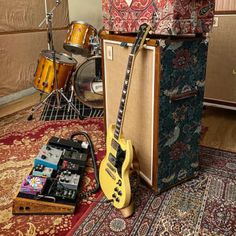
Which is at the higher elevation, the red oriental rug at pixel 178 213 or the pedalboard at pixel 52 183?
the pedalboard at pixel 52 183

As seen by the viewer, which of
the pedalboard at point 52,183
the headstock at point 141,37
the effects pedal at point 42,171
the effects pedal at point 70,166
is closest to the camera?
the headstock at point 141,37

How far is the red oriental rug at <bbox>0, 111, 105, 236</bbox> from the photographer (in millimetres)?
1393

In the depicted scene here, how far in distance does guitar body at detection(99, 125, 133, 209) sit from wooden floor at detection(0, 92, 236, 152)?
1.05 metres

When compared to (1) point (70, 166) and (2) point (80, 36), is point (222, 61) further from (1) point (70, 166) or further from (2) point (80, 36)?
(1) point (70, 166)

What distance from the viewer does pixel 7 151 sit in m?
2.15

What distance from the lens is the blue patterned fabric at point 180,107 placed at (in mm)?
1400

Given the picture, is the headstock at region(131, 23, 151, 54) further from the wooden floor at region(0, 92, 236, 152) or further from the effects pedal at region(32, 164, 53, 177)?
the wooden floor at region(0, 92, 236, 152)

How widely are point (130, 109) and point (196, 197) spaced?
2.20 ft

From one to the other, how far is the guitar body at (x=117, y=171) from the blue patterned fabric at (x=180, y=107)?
227mm

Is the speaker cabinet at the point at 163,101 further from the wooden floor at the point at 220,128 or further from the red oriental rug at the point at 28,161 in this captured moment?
the wooden floor at the point at 220,128

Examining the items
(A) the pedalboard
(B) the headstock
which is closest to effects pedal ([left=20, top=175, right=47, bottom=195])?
(A) the pedalboard

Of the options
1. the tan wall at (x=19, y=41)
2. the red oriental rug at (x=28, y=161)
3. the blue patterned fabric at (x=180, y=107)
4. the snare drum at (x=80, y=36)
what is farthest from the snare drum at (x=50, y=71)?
the blue patterned fabric at (x=180, y=107)

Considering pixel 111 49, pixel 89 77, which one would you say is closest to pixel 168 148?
pixel 111 49

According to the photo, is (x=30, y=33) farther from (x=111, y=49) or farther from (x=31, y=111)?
(x=111, y=49)
